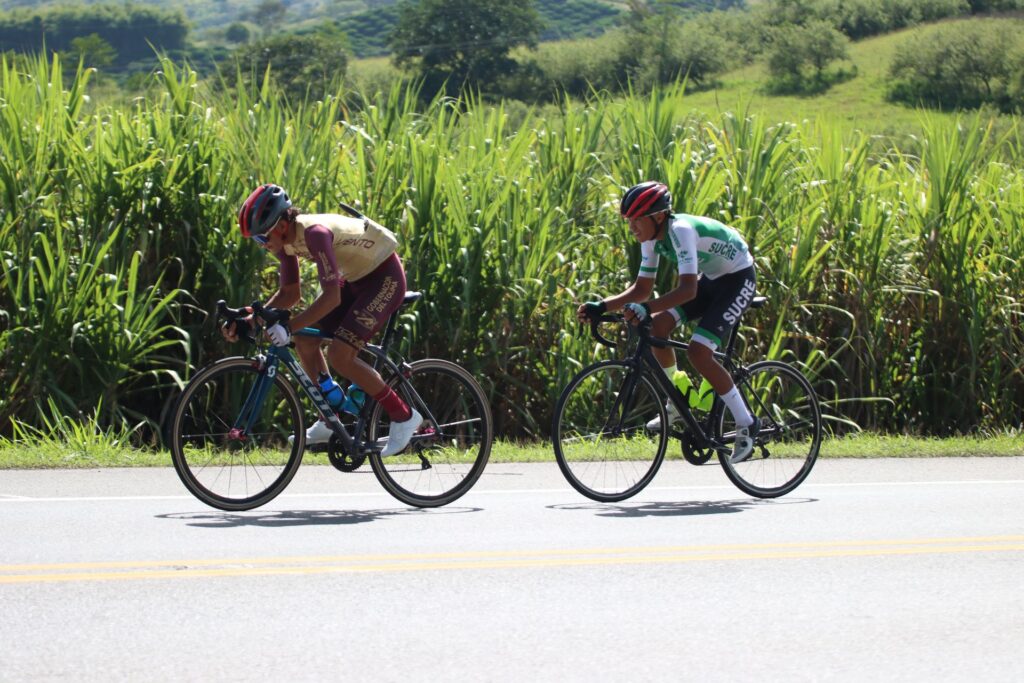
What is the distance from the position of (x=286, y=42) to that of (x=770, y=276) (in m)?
122

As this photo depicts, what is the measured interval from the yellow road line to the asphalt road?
0.07ft

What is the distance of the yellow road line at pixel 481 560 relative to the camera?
20.9ft

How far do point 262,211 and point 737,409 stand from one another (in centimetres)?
314

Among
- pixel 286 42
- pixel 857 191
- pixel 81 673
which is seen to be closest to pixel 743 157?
pixel 857 191

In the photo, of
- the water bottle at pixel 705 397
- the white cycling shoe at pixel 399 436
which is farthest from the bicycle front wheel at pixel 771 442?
the white cycling shoe at pixel 399 436

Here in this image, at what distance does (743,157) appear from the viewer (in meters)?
12.8

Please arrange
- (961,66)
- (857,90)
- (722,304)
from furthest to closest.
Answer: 1. (857,90)
2. (961,66)
3. (722,304)

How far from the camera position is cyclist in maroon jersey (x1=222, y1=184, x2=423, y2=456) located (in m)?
7.74

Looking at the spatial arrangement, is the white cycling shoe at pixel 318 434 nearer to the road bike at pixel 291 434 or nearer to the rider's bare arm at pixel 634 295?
the road bike at pixel 291 434

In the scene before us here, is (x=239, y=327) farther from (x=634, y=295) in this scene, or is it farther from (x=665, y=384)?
(x=665, y=384)

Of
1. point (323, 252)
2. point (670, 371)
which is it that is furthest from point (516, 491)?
point (323, 252)

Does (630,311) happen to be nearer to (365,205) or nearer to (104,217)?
(365,205)

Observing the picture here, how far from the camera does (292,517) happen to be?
7.87 metres

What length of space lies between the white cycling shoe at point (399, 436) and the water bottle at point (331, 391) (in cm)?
33
